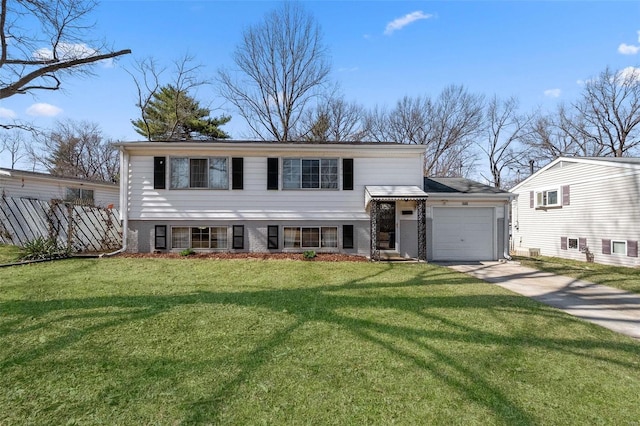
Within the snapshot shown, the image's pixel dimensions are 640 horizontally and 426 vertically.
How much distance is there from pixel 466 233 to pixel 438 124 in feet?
57.7

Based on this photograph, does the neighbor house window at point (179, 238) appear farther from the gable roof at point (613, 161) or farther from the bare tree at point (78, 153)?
the bare tree at point (78, 153)

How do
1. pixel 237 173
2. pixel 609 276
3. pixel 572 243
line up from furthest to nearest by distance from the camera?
1. pixel 572 243
2. pixel 237 173
3. pixel 609 276

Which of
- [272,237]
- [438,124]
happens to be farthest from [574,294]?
[438,124]

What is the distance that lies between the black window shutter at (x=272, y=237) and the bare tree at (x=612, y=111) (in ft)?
94.1

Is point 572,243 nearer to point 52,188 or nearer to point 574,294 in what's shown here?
point 574,294

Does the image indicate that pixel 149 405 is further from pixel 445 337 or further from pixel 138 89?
pixel 138 89

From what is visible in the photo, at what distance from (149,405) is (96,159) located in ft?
115

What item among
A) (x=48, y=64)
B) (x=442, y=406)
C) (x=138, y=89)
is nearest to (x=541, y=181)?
(x=442, y=406)

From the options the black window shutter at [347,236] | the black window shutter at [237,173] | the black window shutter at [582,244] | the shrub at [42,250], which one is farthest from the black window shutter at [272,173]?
the black window shutter at [582,244]

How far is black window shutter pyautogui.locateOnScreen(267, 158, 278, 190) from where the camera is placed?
1067 cm

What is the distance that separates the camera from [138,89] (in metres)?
20.3

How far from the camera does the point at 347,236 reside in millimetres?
10742

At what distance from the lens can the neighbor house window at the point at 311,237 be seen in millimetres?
10766

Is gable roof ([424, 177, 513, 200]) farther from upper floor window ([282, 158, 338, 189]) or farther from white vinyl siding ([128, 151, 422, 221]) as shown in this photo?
upper floor window ([282, 158, 338, 189])
